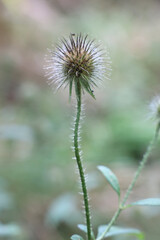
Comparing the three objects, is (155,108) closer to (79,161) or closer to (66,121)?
(79,161)

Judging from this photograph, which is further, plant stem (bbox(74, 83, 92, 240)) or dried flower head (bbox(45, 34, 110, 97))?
dried flower head (bbox(45, 34, 110, 97))

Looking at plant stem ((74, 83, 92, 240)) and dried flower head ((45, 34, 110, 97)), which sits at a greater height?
dried flower head ((45, 34, 110, 97))

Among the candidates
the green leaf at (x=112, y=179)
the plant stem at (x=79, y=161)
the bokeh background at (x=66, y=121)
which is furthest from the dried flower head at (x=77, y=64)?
the green leaf at (x=112, y=179)

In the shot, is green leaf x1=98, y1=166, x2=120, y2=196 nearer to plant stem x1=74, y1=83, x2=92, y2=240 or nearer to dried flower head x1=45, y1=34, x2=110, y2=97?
plant stem x1=74, y1=83, x2=92, y2=240

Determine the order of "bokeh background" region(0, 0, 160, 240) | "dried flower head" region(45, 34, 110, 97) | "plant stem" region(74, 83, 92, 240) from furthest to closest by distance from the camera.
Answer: "bokeh background" region(0, 0, 160, 240) → "dried flower head" region(45, 34, 110, 97) → "plant stem" region(74, 83, 92, 240)

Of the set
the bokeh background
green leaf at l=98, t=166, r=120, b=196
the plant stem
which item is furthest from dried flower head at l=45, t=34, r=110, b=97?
green leaf at l=98, t=166, r=120, b=196

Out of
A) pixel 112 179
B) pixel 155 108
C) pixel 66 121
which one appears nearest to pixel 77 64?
pixel 112 179

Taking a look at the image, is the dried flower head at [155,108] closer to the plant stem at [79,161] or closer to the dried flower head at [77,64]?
the dried flower head at [77,64]
